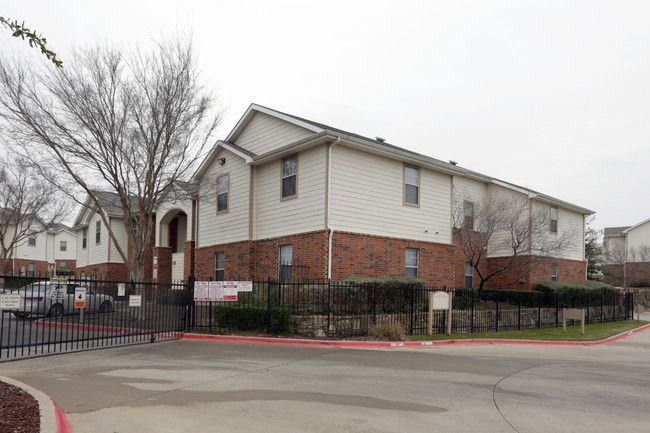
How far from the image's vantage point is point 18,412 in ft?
20.0

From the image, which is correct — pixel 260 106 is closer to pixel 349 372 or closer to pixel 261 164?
pixel 261 164

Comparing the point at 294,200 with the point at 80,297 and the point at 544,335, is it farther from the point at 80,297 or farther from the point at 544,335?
the point at 544,335

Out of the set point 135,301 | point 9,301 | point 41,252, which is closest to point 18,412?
point 9,301

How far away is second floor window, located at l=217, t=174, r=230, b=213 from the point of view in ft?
78.7

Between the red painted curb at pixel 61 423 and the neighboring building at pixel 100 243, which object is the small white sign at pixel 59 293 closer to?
the red painted curb at pixel 61 423

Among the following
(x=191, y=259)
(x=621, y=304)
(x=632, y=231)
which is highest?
(x=632, y=231)

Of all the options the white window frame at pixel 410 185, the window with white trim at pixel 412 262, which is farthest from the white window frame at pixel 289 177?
the window with white trim at pixel 412 262

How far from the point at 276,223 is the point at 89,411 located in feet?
46.9

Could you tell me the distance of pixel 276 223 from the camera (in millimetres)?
21000

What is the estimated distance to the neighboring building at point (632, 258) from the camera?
5069 cm

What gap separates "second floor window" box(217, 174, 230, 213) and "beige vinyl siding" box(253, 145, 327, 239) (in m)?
2.20

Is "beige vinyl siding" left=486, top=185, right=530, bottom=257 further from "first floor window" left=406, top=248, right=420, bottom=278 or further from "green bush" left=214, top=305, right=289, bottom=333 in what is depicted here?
"green bush" left=214, top=305, right=289, bottom=333

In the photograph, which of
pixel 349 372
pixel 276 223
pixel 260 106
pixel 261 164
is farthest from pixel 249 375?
pixel 260 106

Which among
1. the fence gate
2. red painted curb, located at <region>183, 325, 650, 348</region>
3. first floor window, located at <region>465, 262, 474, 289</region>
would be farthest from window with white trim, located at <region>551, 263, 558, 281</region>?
the fence gate
